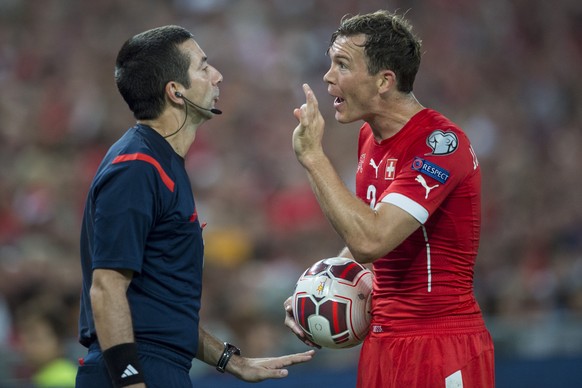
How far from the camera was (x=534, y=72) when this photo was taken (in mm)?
13102

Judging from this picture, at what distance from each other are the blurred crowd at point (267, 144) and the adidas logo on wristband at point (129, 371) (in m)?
3.24

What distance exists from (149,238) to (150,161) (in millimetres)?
309

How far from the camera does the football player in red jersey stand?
4.29 meters

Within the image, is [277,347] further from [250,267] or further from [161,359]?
[161,359]

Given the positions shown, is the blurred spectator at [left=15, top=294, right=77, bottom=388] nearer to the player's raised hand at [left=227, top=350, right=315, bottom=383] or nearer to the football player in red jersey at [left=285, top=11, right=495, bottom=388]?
the player's raised hand at [left=227, top=350, right=315, bottom=383]

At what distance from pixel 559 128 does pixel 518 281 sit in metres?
3.93

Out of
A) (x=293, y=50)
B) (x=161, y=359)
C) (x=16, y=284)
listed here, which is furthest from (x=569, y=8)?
(x=161, y=359)

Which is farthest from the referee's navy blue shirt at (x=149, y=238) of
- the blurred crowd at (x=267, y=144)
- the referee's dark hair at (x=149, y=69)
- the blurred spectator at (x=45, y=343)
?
the blurred crowd at (x=267, y=144)

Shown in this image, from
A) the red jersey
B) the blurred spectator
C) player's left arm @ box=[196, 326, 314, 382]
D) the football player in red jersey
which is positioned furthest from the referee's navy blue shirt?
the blurred spectator

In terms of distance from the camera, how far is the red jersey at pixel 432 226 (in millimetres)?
4352

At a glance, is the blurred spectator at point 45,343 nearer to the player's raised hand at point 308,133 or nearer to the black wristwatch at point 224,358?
the black wristwatch at point 224,358

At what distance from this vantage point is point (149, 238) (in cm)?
389

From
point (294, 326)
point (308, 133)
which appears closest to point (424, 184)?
point (308, 133)

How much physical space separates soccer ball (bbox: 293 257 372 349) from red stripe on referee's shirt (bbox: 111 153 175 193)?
3.47 ft
